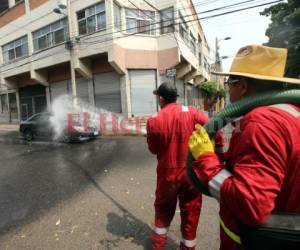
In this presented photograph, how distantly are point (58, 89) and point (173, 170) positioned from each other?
1809 centimetres

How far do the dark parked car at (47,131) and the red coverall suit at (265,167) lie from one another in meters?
10.4

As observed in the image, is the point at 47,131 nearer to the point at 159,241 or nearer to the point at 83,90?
the point at 83,90

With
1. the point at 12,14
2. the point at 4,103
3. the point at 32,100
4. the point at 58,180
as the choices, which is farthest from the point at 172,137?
the point at 4,103

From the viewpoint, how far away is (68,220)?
3.71 m

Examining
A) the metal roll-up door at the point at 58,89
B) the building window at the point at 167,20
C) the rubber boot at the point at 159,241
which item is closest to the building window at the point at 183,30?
the building window at the point at 167,20

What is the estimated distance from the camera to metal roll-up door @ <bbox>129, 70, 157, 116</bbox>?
1528cm

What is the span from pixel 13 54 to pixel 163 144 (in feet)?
77.2

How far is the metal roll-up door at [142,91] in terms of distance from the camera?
1528cm

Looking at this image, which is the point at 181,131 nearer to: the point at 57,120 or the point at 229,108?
the point at 229,108

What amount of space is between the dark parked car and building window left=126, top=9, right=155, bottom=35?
699cm

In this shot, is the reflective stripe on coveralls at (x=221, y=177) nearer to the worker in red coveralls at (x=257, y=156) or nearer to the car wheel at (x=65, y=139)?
the worker in red coveralls at (x=257, y=156)

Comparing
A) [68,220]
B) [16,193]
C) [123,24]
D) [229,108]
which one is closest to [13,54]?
[123,24]

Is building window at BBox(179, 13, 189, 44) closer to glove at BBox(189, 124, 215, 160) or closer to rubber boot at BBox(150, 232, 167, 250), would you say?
rubber boot at BBox(150, 232, 167, 250)

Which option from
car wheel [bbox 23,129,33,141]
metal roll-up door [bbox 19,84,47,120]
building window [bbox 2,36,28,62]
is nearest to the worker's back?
car wheel [bbox 23,129,33,141]
